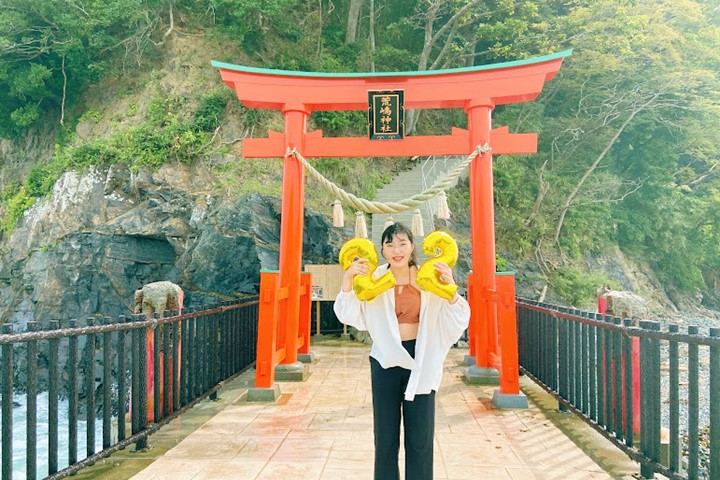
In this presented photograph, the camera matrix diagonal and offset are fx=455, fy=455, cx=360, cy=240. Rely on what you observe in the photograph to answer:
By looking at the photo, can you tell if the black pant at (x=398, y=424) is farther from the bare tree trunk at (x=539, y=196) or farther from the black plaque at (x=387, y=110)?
the bare tree trunk at (x=539, y=196)

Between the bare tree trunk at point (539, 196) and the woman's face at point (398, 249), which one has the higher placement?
the bare tree trunk at point (539, 196)

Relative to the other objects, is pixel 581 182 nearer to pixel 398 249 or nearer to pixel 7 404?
pixel 398 249

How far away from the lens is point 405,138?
6707mm

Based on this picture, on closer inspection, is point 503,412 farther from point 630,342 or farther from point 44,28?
point 44,28

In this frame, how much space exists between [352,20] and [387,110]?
1416 centimetres

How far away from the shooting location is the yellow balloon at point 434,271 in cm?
249

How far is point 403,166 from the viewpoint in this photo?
19688mm

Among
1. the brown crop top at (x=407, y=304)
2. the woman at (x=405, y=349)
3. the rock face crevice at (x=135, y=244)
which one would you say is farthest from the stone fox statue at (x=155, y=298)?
the rock face crevice at (x=135, y=244)

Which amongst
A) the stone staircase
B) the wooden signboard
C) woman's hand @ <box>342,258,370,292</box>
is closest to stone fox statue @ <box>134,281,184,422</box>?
woman's hand @ <box>342,258,370,292</box>

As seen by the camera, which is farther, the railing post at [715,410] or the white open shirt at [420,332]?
the white open shirt at [420,332]

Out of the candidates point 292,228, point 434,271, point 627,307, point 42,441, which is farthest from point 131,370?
point 42,441

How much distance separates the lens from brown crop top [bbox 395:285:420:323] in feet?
8.47

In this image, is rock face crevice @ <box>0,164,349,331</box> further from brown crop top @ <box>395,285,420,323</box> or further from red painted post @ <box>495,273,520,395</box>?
brown crop top @ <box>395,285,420,323</box>

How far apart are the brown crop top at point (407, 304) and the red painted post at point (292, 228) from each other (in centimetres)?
399
